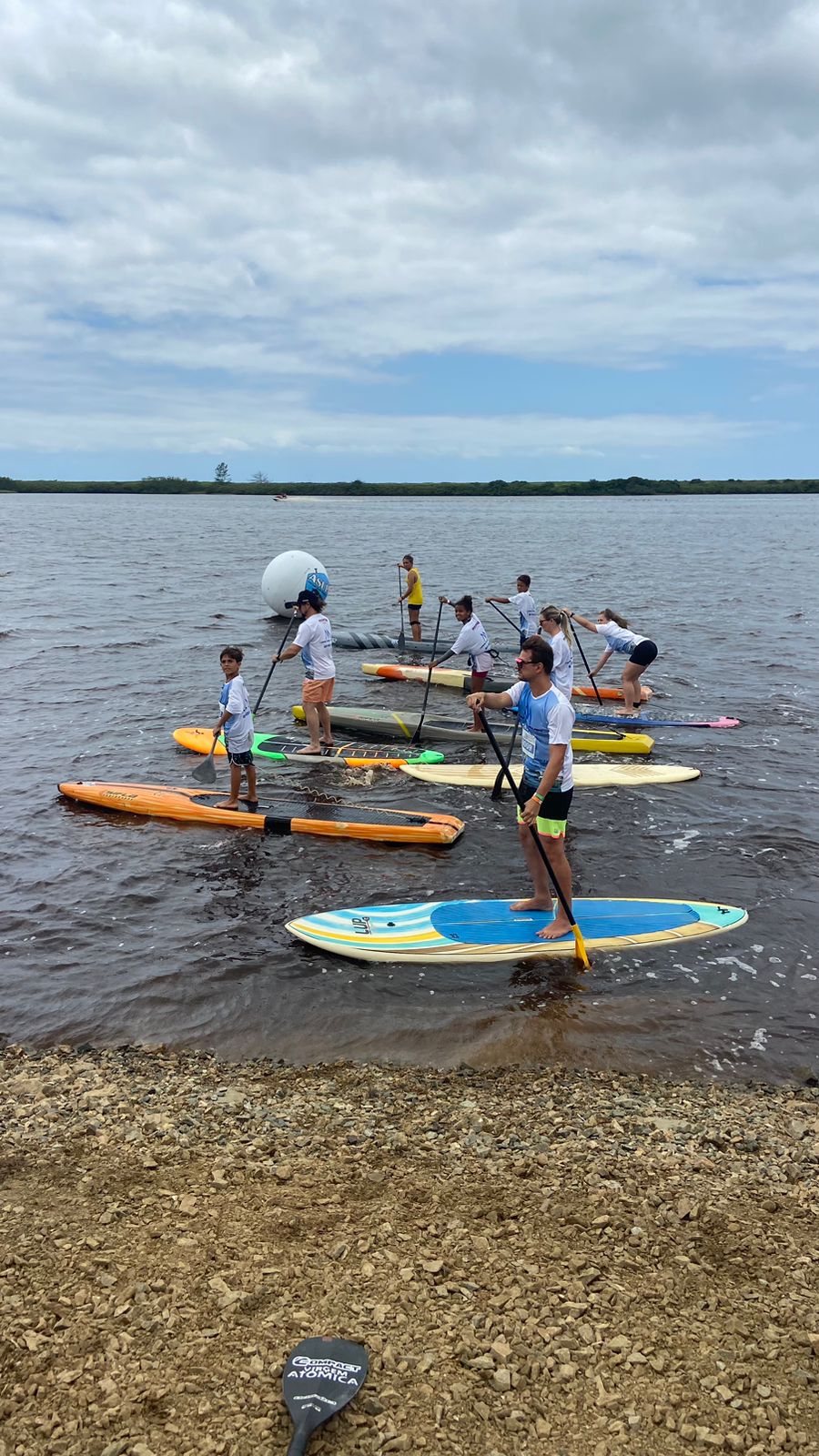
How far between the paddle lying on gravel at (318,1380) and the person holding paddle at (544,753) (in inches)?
165

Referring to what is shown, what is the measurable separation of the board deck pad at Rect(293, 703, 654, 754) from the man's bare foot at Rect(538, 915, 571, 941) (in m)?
6.20

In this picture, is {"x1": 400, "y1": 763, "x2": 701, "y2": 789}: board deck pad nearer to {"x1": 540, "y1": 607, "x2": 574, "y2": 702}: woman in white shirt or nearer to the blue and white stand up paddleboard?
{"x1": 540, "y1": 607, "x2": 574, "y2": 702}: woman in white shirt

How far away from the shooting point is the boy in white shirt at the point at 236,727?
1023 centimetres

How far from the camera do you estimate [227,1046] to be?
6375 millimetres

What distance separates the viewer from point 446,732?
14500 millimetres

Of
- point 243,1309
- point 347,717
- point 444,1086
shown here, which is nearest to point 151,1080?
point 444,1086

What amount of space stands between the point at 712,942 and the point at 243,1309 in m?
5.45

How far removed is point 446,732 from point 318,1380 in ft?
37.6

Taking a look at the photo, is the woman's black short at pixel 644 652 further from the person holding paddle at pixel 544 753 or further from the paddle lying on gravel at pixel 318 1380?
the paddle lying on gravel at pixel 318 1380

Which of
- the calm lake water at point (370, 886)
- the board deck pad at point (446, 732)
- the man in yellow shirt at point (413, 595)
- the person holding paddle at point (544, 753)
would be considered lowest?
the calm lake water at point (370, 886)

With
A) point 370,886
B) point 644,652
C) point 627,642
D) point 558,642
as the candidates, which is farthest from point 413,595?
point 370,886

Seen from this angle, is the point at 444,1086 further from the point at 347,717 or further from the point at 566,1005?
the point at 347,717

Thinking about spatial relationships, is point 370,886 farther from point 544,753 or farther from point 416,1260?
point 416,1260

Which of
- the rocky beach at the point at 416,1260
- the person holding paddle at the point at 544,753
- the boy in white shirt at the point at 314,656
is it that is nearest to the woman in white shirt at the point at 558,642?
the person holding paddle at the point at 544,753
